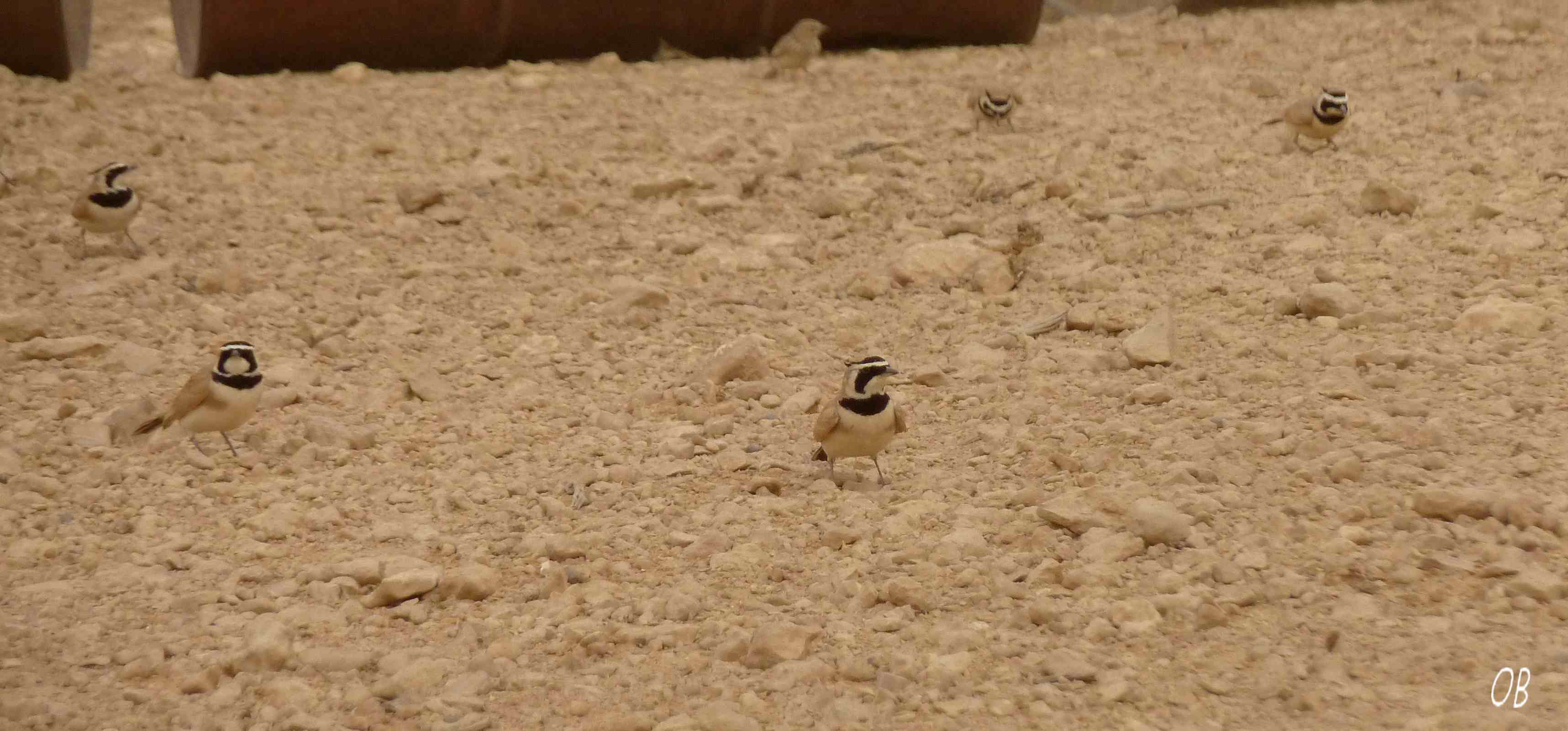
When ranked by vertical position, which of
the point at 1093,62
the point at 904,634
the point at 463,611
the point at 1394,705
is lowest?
the point at 463,611

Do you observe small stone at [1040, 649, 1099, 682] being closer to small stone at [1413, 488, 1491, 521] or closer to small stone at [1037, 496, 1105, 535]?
small stone at [1037, 496, 1105, 535]

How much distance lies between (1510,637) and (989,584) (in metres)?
1.30

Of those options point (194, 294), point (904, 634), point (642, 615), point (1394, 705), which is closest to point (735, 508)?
point (642, 615)

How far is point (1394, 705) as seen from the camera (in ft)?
10.5

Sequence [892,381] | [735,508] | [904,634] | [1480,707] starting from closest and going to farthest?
[1480,707], [904,634], [735,508], [892,381]

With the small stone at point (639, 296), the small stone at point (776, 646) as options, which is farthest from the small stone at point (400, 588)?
the small stone at point (639, 296)

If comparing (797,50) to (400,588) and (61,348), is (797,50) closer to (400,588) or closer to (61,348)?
(61,348)

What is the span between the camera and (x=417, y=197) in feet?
23.3

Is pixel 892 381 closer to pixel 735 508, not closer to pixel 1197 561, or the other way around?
pixel 735 508

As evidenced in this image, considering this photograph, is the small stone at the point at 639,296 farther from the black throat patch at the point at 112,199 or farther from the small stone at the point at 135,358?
the black throat patch at the point at 112,199

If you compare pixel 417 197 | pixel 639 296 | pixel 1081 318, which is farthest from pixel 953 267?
pixel 417 197

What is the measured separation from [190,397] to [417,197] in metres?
2.43

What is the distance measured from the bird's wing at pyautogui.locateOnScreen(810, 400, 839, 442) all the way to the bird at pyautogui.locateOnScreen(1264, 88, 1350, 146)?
379cm

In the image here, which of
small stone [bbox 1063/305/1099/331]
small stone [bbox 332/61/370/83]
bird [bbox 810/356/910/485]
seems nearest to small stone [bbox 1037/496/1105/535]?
bird [bbox 810/356/910/485]
